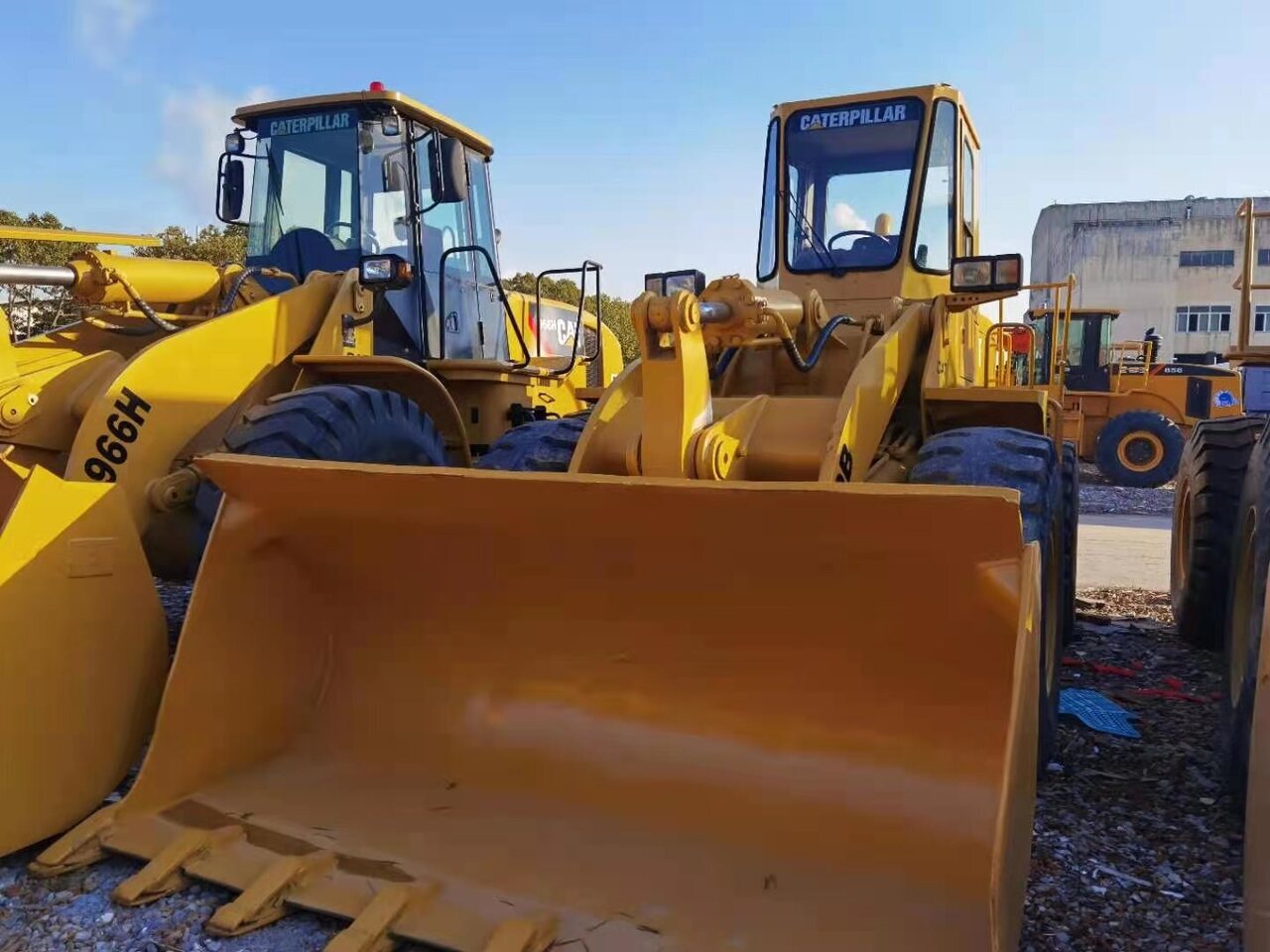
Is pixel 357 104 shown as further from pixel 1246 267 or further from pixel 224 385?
pixel 1246 267

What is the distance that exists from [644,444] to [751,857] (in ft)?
4.45

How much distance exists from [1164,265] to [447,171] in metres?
40.0

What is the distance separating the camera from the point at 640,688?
10.6 feet

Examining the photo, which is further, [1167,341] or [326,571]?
[1167,341]

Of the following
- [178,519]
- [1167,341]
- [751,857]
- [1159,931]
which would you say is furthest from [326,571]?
[1167,341]

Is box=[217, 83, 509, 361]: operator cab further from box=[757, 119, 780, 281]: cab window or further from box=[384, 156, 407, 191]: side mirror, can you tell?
box=[757, 119, 780, 281]: cab window

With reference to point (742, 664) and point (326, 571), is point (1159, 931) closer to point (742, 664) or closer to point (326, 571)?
point (742, 664)

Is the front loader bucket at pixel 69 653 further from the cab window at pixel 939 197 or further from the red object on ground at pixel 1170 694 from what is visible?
the red object on ground at pixel 1170 694

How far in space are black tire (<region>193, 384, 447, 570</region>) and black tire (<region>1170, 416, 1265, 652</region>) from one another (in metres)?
3.95

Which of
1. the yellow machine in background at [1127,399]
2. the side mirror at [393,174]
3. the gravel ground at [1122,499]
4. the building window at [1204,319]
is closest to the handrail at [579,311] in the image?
the side mirror at [393,174]

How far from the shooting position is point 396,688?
3.50 meters

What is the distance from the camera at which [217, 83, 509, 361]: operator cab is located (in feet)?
20.1

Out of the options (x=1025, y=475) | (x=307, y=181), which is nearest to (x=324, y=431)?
(x=307, y=181)

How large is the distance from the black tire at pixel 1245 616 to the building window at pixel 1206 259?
131 ft
